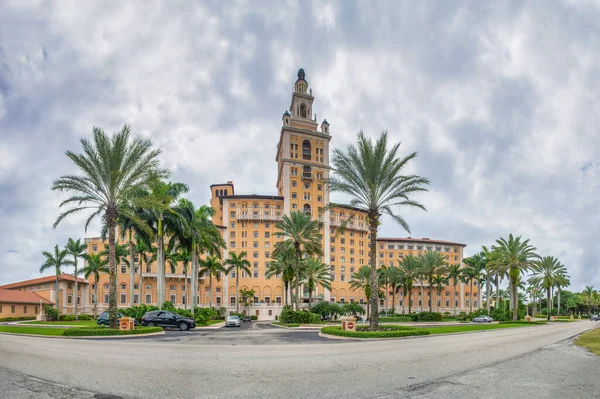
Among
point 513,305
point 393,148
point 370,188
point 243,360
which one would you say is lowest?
point 513,305

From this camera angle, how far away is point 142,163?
103 ft

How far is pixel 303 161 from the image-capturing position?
95.8 metres

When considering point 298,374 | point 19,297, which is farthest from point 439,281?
point 298,374

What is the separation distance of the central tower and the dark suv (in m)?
58.7

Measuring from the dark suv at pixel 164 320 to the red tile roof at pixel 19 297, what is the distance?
139ft

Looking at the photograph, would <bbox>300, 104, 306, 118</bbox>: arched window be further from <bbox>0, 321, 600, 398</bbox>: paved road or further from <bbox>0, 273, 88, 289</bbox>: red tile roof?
<bbox>0, 321, 600, 398</bbox>: paved road

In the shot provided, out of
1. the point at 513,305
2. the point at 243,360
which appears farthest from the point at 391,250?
the point at 243,360

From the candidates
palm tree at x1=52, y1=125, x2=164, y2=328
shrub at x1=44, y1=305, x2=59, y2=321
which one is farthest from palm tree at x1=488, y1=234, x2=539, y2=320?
shrub at x1=44, y1=305, x2=59, y2=321

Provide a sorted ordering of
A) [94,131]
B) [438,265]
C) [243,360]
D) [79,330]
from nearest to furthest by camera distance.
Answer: [243,360], [79,330], [94,131], [438,265]

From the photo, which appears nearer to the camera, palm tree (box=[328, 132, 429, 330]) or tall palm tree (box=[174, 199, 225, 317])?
palm tree (box=[328, 132, 429, 330])

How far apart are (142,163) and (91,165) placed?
10.9 feet

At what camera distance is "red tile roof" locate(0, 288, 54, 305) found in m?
65.6

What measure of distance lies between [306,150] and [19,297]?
Result: 2383 inches

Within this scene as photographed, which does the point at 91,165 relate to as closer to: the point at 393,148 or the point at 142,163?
the point at 142,163
